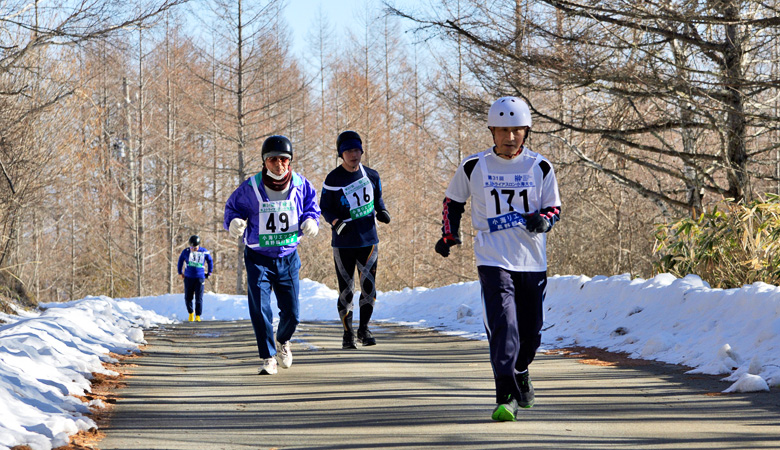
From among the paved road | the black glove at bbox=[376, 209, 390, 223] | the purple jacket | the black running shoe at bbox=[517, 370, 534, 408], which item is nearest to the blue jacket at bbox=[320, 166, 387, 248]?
the black glove at bbox=[376, 209, 390, 223]

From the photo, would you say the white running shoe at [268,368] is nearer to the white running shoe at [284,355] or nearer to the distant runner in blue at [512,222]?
the white running shoe at [284,355]

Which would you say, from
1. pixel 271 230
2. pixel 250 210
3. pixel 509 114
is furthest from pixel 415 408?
pixel 250 210

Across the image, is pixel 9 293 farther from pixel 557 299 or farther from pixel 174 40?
pixel 174 40

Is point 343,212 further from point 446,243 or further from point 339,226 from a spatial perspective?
point 446,243

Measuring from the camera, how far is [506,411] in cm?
537

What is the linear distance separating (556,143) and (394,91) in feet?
71.5

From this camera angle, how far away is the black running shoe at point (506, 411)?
211 inches

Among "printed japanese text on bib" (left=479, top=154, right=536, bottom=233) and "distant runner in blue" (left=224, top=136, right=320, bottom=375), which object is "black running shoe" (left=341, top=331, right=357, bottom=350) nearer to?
"distant runner in blue" (left=224, top=136, right=320, bottom=375)

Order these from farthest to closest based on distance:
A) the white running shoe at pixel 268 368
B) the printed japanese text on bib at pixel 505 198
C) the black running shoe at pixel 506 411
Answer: the white running shoe at pixel 268 368
the printed japanese text on bib at pixel 505 198
the black running shoe at pixel 506 411

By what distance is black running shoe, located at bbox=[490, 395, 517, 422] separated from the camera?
536cm

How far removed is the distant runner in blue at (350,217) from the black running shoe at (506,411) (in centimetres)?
478

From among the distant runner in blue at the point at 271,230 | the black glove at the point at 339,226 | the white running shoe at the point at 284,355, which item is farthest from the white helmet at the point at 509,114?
the black glove at the point at 339,226

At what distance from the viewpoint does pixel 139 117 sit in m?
44.5

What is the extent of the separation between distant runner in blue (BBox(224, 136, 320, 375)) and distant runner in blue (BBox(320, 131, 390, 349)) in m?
1.55
